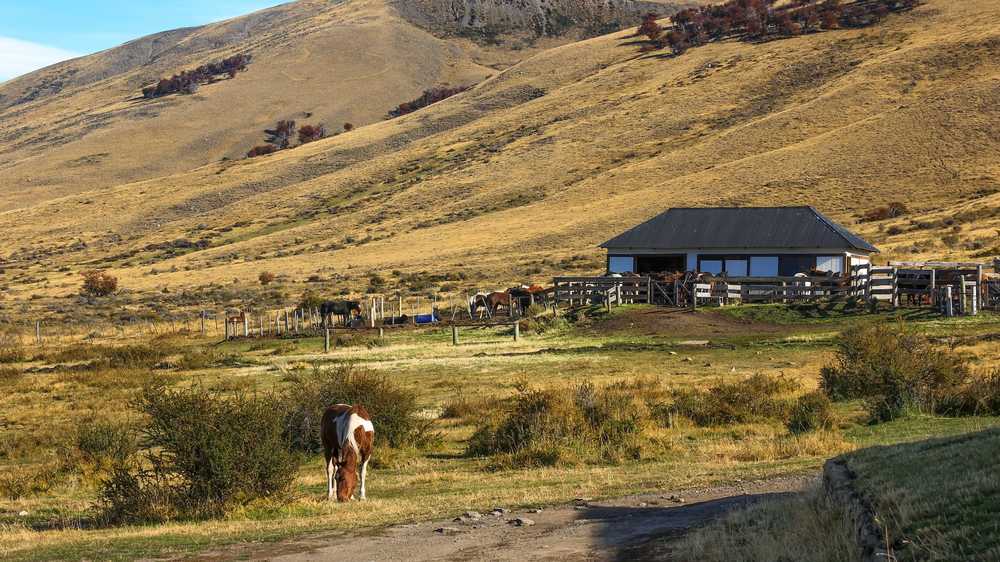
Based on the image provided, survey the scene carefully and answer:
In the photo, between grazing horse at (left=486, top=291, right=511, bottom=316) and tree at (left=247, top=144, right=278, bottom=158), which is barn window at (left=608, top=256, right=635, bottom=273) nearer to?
grazing horse at (left=486, top=291, right=511, bottom=316)

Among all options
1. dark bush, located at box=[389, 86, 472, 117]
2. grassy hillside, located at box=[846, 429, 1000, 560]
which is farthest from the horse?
dark bush, located at box=[389, 86, 472, 117]

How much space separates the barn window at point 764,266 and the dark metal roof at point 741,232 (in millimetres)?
611

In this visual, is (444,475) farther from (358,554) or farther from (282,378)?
(282,378)

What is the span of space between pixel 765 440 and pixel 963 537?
35.1ft

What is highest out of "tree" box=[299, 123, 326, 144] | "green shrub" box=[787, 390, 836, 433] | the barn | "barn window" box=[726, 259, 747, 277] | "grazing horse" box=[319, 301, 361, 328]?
"tree" box=[299, 123, 326, 144]

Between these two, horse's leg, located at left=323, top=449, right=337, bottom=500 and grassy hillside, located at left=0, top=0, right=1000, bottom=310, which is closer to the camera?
horse's leg, located at left=323, top=449, right=337, bottom=500

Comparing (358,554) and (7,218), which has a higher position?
(7,218)

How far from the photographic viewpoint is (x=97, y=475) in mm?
18047

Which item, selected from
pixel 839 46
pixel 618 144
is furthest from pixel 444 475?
pixel 839 46

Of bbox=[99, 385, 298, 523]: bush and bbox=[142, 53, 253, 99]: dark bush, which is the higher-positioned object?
bbox=[142, 53, 253, 99]: dark bush

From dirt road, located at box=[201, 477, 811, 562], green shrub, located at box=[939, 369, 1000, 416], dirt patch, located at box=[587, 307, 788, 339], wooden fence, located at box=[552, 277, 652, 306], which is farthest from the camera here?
wooden fence, located at box=[552, 277, 652, 306]

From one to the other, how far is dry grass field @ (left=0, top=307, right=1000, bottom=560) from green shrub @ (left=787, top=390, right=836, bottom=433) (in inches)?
13.9

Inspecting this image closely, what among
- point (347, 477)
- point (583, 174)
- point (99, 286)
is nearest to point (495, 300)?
point (347, 477)

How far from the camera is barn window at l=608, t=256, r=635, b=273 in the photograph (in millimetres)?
53125
